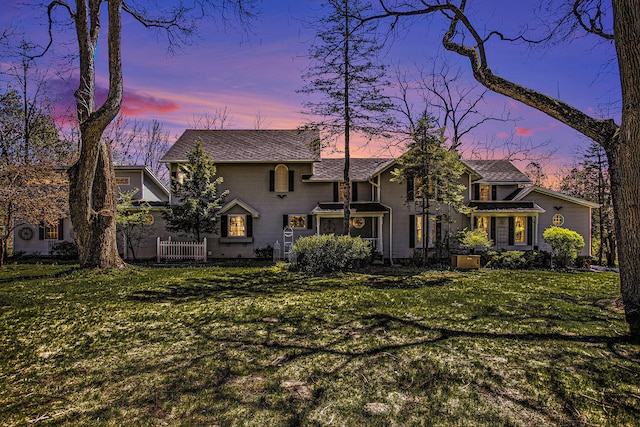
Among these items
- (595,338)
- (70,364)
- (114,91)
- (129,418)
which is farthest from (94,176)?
(595,338)

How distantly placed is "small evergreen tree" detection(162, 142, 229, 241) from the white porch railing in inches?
25.2

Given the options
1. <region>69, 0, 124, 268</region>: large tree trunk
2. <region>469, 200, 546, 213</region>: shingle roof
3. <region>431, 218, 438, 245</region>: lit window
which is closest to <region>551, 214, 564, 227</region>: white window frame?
<region>469, 200, 546, 213</region>: shingle roof

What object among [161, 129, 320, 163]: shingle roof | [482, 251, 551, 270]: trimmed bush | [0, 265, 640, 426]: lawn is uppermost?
[161, 129, 320, 163]: shingle roof

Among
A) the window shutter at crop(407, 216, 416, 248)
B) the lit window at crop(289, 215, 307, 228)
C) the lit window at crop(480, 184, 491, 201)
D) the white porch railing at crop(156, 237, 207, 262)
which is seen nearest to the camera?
the white porch railing at crop(156, 237, 207, 262)

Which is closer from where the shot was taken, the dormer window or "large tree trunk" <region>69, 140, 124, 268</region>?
"large tree trunk" <region>69, 140, 124, 268</region>

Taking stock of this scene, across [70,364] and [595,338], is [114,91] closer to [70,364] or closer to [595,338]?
[70,364]

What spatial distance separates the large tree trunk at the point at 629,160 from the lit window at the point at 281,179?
1639 centimetres

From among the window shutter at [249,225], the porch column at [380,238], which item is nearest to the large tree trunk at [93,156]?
the window shutter at [249,225]

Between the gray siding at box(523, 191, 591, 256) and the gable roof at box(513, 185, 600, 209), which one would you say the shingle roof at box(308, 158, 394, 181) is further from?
the gray siding at box(523, 191, 591, 256)

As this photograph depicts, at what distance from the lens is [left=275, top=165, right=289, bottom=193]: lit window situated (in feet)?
66.1

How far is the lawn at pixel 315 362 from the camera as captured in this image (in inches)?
111

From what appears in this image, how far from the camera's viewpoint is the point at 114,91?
10852 millimetres

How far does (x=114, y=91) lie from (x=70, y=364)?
9657 millimetres

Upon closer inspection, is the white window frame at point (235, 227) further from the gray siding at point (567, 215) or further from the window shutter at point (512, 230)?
the gray siding at point (567, 215)
